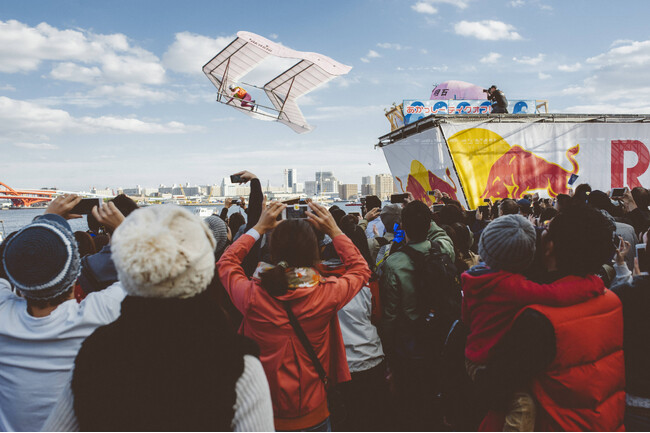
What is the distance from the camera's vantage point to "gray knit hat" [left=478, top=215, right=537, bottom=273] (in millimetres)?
1633

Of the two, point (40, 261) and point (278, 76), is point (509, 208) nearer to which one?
point (40, 261)

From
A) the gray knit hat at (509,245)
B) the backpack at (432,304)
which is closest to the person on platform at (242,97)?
the backpack at (432,304)

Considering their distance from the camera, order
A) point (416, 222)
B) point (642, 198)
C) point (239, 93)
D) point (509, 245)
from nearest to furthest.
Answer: point (509, 245), point (416, 222), point (642, 198), point (239, 93)

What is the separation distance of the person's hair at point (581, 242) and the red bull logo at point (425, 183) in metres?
12.3

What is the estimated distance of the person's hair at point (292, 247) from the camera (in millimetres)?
1793

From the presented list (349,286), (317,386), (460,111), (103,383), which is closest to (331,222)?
(349,286)

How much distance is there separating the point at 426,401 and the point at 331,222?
5.60ft

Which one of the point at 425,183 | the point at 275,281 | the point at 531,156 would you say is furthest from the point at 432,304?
the point at 531,156

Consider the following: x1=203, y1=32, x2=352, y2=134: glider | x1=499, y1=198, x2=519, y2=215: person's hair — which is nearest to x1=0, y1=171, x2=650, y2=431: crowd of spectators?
x1=499, y1=198, x2=519, y2=215: person's hair

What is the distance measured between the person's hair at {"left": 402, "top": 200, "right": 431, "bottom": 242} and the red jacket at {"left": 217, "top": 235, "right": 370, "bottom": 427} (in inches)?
38.5

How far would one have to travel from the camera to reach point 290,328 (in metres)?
1.84

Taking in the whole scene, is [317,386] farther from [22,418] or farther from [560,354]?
[22,418]

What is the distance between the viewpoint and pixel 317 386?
6.45ft

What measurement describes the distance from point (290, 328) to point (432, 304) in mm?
1320
